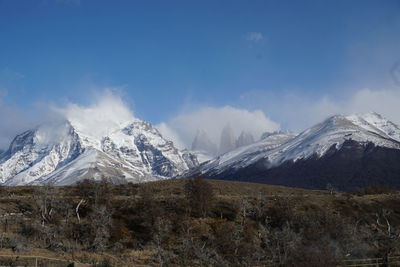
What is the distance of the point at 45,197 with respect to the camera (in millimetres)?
61469

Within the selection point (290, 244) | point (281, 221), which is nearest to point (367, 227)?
point (281, 221)

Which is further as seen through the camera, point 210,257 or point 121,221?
point 121,221

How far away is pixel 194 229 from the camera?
57.8m

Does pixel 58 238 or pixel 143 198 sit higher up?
pixel 143 198

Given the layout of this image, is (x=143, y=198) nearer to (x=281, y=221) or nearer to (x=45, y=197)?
(x=45, y=197)

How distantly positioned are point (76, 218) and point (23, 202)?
496 inches

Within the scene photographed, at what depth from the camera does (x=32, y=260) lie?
31.6 metres

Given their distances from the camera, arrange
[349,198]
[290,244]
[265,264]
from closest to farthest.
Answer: [265,264], [290,244], [349,198]

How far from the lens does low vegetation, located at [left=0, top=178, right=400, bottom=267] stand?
42938 mm

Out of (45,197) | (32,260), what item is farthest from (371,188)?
(32,260)

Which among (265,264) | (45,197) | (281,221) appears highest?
(45,197)

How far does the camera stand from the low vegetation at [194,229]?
42938 mm

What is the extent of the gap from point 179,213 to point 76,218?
14855 mm

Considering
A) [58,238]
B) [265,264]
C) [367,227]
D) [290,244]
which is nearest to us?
[265,264]
